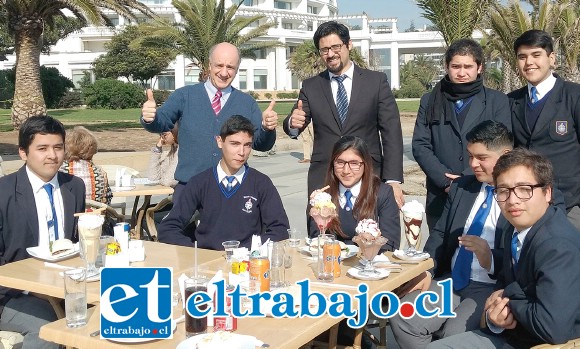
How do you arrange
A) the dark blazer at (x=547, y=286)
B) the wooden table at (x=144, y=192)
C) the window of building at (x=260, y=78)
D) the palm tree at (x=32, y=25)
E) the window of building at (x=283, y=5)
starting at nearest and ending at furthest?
1. the dark blazer at (x=547, y=286)
2. the wooden table at (x=144, y=192)
3. the palm tree at (x=32, y=25)
4. the window of building at (x=260, y=78)
5. the window of building at (x=283, y=5)

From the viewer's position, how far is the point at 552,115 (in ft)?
15.7

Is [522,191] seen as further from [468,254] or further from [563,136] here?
[563,136]

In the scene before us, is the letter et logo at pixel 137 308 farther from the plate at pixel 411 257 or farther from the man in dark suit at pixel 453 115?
the man in dark suit at pixel 453 115

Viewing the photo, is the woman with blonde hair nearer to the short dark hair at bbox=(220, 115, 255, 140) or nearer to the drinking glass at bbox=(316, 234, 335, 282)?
the short dark hair at bbox=(220, 115, 255, 140)

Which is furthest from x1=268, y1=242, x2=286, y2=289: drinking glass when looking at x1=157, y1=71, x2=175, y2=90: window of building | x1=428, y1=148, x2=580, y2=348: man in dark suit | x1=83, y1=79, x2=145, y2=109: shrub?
x1=157, y1=71, x2=175, y2=90: window of building

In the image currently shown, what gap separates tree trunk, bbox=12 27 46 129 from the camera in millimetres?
19000

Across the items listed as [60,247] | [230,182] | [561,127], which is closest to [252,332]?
[60,247]

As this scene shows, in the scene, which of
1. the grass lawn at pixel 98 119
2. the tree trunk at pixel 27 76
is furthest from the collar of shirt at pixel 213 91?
the grass lawn at pixel 98 119

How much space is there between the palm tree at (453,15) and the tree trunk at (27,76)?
13.3 meters

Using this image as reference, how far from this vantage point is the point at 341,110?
513 centimetres

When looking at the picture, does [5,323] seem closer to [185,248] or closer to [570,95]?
[185,248]

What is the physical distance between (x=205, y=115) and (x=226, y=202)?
100 cm

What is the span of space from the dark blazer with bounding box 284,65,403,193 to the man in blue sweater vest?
709 millimetres

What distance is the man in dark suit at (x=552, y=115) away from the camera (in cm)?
471
